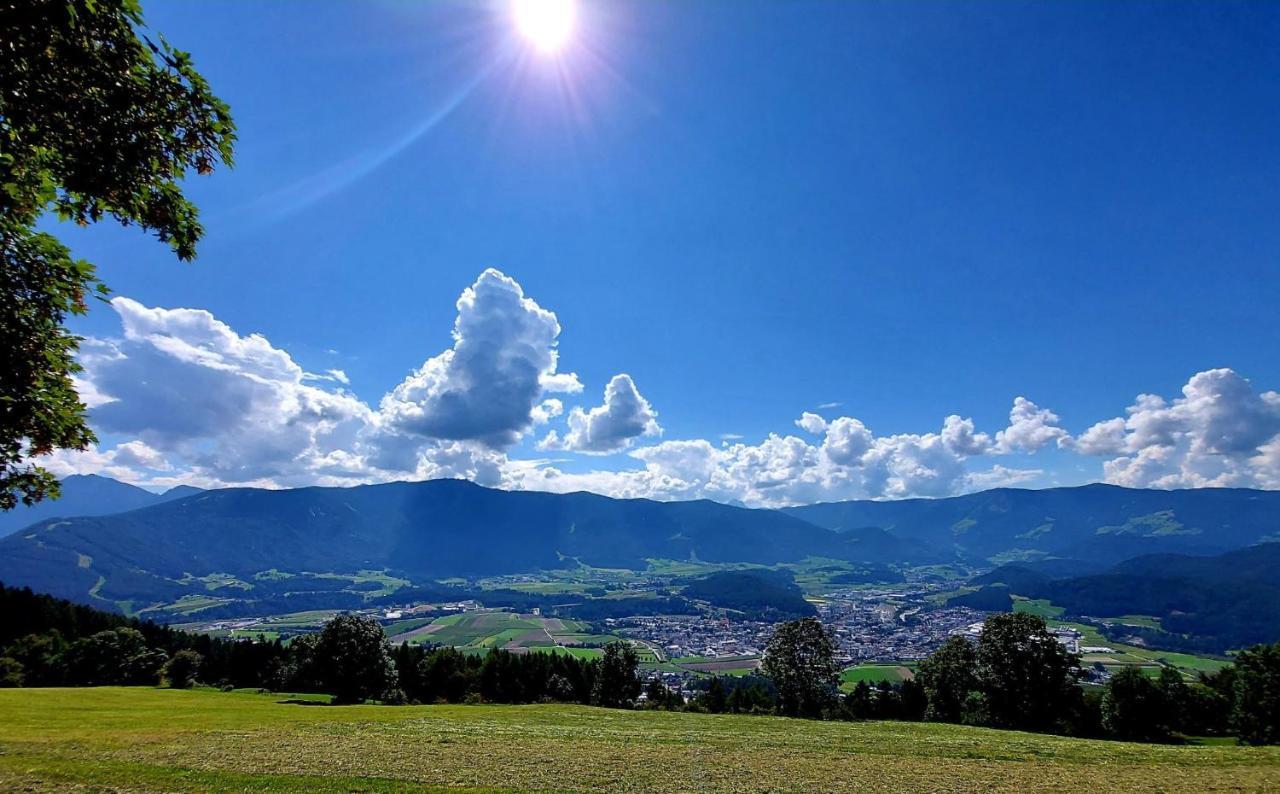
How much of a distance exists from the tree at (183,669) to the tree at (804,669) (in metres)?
114

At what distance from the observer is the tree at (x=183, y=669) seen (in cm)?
11006

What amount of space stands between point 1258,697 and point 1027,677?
33.8m

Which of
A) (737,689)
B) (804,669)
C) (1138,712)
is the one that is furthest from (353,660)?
(1138,712)

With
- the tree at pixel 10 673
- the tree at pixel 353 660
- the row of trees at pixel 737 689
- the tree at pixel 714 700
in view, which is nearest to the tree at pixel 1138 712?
the row of trees at pixel 737 689

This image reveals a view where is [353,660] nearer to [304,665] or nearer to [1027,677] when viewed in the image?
[304,665]

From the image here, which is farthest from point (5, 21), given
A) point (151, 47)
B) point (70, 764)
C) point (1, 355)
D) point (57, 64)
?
point (70, 764)

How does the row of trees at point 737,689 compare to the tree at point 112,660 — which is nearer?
the row of trees at point 737,689

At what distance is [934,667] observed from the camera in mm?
89625

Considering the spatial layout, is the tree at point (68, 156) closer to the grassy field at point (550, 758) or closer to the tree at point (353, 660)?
the grassy field at point (550, 758)

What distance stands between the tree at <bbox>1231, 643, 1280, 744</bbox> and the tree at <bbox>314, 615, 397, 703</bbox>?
12170cm

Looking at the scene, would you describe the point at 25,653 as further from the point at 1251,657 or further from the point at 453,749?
the point at 1251,657

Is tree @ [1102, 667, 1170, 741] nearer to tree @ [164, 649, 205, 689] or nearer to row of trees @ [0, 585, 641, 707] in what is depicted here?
row of trees @ [0, 585, 641, 707]

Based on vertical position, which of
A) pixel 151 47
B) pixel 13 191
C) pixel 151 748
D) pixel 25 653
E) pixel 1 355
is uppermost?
pixel 151 47

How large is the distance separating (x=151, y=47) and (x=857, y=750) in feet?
138
